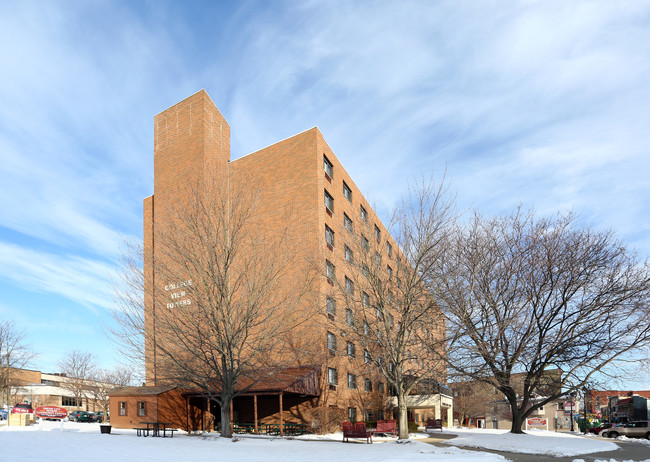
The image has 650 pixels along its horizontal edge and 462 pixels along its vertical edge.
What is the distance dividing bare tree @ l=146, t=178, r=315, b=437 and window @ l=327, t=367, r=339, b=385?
831 centimetres

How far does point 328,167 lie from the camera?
41562mm

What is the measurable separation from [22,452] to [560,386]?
1072 inches

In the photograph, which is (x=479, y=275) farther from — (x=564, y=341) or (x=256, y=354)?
(x=256, y=354)

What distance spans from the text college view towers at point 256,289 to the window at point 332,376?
181 mm

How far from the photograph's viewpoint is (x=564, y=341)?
27.9m

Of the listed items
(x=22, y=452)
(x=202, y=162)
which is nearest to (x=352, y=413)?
(x=202, y=162)

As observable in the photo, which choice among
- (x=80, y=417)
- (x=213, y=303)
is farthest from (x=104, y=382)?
(x=213, y=303)

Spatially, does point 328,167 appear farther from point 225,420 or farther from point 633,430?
point 633,430

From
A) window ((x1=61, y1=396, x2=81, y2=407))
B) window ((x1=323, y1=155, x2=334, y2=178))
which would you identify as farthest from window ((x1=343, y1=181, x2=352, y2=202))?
window ((x1=61, y1=396, x2=81, y2=407))

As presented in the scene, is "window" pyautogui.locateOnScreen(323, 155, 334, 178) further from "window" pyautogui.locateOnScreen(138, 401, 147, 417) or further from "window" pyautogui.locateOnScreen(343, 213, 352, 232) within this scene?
"window" pyautogui.locateOnScreen(138, 401, 147, 417)

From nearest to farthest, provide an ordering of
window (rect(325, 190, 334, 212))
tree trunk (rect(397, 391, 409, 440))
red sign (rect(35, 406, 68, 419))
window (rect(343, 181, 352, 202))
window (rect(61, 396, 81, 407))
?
1. tree trunk (rect(397, 391, 409, 440))
2. window (rect(325, 190, 334, 212))
3. window (rect(343, 181, 352, 202))
4. red sign (rect(35, 406, 68, 419))
5. window (rect(61, 396, 81, 407))

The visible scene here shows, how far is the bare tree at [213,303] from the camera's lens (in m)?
25.1

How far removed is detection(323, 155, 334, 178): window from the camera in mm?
40706

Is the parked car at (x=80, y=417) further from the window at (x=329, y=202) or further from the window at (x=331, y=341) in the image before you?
the window at (x=329, y=202)
